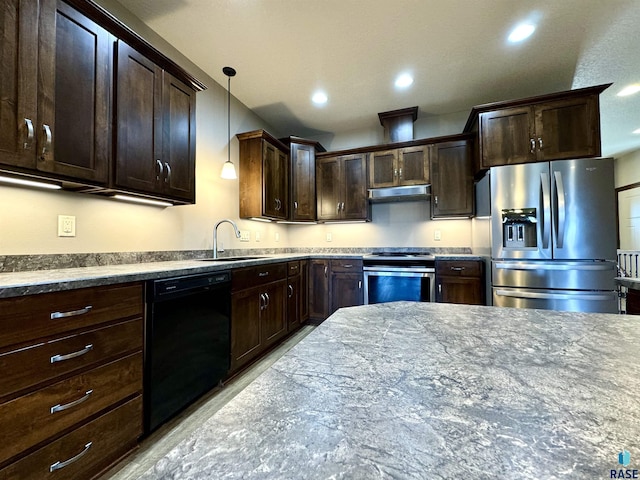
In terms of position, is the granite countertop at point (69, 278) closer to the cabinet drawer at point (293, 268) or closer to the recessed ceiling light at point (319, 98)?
the cabinet drawer at point (293, 268)

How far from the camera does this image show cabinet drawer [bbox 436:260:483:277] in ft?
9.35

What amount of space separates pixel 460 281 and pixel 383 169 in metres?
1.59

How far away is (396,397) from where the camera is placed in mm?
403

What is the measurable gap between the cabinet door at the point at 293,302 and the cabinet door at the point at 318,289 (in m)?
0.24

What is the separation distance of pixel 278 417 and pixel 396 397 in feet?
0.56

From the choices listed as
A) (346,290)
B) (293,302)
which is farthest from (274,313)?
(346,290)

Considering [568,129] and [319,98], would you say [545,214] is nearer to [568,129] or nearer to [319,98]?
[568,129]

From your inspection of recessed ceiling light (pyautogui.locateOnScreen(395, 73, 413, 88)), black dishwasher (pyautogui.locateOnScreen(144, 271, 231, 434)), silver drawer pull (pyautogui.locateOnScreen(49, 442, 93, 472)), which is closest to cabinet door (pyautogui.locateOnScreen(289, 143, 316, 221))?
recessed ceiling light (pyautogui.locateOnScreen(395, 73, 413, 88))

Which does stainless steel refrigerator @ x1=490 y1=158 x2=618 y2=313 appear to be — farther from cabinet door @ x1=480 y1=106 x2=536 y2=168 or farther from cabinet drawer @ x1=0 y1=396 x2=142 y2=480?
cabinet drawer @ x1=0 y1=396 x2=142 y2=480

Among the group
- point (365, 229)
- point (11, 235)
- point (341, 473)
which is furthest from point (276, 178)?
point (341, 473)

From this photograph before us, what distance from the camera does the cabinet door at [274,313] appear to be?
2.53 m

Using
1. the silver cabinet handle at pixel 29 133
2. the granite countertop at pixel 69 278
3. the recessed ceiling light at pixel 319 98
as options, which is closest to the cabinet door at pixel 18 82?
the silver cabinet handle at pixel 29 133

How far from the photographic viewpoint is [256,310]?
7.82 ft

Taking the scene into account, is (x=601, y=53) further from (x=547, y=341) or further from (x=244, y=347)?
(x=244, y=347)
